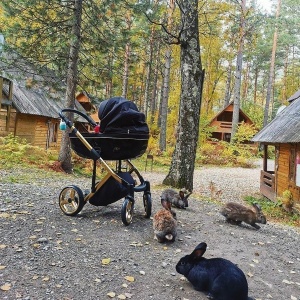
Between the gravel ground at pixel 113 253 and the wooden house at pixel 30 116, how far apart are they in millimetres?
13705

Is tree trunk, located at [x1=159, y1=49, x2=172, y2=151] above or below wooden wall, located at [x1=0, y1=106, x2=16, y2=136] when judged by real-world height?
above

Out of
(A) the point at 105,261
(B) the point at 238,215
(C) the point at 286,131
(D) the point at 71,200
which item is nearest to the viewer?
(A) the point at 105,261

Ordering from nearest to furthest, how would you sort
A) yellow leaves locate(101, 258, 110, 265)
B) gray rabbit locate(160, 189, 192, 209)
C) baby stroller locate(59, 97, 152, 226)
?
yellow leaves locate(101, 258, 110, 265)
baby stroller locate(59, 97, 152, 226)
gray rabbit locate(160, 189, 192, 209)

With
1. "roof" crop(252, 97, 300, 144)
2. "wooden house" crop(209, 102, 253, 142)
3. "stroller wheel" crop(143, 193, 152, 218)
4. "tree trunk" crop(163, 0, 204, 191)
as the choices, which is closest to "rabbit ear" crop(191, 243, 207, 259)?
"stroller wheel" crop(143, 193, 152, 218)

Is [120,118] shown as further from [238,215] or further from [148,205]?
[238,215]

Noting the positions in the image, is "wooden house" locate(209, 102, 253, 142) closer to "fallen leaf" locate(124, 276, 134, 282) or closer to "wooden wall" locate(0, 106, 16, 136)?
"wooden wall" locate(0, 106, 16, 136)

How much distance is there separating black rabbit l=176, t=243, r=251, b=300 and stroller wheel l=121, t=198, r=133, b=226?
1545 mm

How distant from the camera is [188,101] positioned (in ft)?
31.6

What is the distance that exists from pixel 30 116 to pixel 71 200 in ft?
58.7

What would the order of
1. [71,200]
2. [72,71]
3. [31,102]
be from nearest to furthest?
[71,200], [72,71], [31,102]

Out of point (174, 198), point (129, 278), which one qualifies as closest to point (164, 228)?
point (129, 278)

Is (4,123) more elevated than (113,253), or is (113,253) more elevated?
(4,123)

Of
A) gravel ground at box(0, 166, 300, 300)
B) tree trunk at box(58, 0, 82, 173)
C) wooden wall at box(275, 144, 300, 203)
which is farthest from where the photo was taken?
wooden wall at box(275, 144, 300, 203)

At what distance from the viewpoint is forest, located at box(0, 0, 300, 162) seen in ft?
43.1
